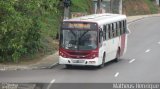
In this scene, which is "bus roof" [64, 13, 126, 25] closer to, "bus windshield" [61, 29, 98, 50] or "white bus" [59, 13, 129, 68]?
"white bus" [59, 13, 129, 68]

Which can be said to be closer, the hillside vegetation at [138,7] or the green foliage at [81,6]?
the green foliage at [81,6]

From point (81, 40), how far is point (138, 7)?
A: 56.3 m

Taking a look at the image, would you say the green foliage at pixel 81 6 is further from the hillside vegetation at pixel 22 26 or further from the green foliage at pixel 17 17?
the green foliage at pixel 17 17

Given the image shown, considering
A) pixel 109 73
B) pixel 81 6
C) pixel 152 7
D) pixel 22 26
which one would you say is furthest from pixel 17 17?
pixel 152 7

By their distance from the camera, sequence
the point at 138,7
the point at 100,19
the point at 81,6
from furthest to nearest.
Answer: the point at 138,7 < the point at 81,6 < the point at 100,19

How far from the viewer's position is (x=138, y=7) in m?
87.8

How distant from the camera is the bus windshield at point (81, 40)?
32219mm

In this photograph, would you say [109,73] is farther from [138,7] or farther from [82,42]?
[138,7]

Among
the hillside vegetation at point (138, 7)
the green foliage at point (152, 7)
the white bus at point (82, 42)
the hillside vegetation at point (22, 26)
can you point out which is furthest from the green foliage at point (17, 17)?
the green foliage at point (152, 7)

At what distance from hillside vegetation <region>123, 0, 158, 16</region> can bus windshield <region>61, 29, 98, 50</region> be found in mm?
51437

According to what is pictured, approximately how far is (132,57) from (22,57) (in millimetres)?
7123

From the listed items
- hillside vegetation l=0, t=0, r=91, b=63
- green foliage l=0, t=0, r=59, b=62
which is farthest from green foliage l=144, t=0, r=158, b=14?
green foliage l=0, t=0, r=59, b=62

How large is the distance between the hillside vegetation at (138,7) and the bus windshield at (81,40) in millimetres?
51437

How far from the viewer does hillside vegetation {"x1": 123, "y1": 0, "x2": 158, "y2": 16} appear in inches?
3350
